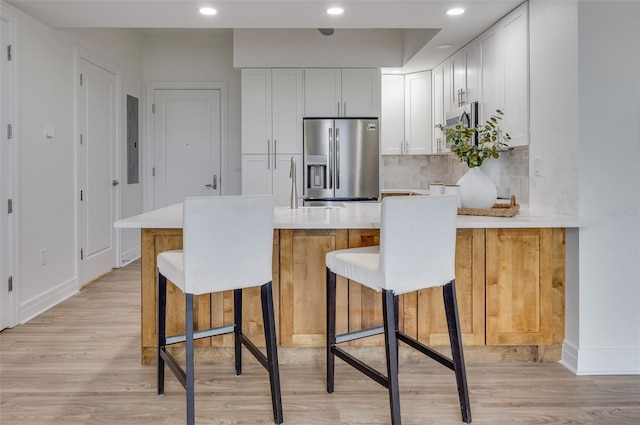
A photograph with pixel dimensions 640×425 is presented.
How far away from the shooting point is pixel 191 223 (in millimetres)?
1952

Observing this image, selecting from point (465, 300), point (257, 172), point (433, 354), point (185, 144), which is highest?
point (185, 144)

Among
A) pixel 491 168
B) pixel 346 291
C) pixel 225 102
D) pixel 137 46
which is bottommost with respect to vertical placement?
pixel 346 291

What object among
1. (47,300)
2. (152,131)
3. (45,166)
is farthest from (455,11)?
(152,131)

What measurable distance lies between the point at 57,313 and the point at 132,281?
1.06 metres

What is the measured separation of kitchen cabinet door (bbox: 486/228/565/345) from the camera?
2609mm

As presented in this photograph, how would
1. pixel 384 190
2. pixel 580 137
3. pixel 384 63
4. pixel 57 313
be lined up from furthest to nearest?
pixel 384 190 → pixel 384 63 → pixel 57 313 → pixel 580 137

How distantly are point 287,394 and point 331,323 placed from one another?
0.40m

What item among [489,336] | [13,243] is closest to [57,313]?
[13,243]

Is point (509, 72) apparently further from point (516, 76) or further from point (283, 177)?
point (283, 177)

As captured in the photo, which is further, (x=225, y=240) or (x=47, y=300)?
(x=47, y=300)

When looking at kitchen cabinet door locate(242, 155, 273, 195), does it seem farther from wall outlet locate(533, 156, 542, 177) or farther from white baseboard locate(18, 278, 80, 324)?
wall outlet locate(533, 156, 542, 177)

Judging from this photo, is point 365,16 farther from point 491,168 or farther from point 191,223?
point 191,223

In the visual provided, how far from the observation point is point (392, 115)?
5.31 m

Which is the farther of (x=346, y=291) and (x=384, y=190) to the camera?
(x=384, y=190)
